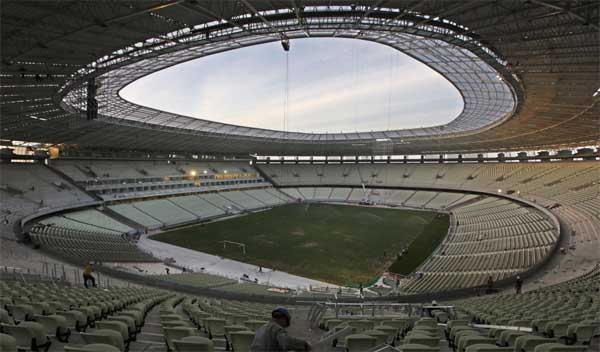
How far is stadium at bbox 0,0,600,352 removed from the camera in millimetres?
7766

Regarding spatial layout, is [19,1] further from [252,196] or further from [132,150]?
[252,196]

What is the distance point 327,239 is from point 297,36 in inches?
827

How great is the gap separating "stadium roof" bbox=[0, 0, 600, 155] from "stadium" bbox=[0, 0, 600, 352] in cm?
14

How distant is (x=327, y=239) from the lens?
1407 inches

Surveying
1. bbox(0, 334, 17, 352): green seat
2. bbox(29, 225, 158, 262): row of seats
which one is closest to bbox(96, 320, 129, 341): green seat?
bbox(0, 334, 17, 352): green seat

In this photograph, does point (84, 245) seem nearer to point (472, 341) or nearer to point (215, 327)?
point (215, 327)

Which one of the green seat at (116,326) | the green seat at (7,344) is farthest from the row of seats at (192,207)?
the green seat at (7,344)

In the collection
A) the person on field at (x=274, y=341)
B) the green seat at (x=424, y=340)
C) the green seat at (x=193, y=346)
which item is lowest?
the green seat at (x=424, y=340)

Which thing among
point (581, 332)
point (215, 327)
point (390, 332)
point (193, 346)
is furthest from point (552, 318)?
point (193, 346)

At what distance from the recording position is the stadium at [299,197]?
7.77 m

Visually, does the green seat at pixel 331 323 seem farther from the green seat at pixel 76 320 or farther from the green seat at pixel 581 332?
the green seat at pixel 76 320

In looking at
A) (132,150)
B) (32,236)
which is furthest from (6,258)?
(132,150)

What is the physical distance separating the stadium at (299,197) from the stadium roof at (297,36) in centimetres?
14

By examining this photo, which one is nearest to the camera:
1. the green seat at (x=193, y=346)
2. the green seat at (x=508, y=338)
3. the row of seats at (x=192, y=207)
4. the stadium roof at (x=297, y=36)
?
the green seat at (x=193, y=346)
